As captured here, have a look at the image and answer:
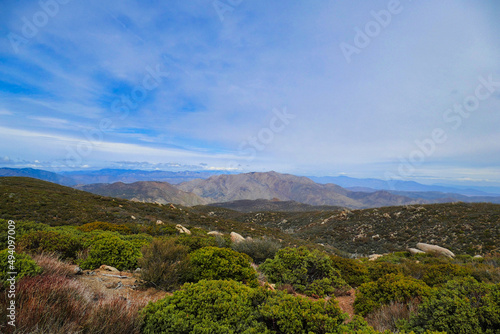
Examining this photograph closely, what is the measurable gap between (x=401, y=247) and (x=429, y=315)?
22.5 m

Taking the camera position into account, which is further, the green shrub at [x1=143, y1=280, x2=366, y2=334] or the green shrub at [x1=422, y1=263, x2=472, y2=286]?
the green shrub at [x1=422, y1=263, x2=472, y2=286]

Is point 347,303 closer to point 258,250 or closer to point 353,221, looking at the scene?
point 258,250

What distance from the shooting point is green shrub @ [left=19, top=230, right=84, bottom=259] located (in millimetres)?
5449

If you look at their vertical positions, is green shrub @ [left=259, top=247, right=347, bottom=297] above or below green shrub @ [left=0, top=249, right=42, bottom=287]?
below

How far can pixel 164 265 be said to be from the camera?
4.89m

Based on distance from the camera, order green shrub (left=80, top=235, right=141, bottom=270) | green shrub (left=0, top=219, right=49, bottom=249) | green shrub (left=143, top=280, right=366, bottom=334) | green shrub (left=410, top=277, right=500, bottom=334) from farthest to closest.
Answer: green shrub (left=0, top=219, right=49, bottom=249)
green shrub (left=80, top=235, right=141, bottom=270)
green shrub (left=410, top=277, right=500, bottom=334)
green shrub (left=143, top=280, right=366, bottom=334)

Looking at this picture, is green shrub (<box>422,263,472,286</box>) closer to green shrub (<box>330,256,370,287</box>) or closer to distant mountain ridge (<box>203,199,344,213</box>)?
green shrub (<box>330,256,370,287</box>)

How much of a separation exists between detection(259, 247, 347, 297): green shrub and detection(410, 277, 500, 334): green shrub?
2.57 m

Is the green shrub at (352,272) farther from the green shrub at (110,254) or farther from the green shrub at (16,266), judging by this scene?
the green shrub at (16,266)

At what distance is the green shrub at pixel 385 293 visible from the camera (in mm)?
4250

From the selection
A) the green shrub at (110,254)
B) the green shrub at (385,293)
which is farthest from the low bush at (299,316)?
the green shrub at (110,254)

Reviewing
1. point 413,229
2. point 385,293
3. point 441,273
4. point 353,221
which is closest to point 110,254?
point 385,293

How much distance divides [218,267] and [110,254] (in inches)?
141

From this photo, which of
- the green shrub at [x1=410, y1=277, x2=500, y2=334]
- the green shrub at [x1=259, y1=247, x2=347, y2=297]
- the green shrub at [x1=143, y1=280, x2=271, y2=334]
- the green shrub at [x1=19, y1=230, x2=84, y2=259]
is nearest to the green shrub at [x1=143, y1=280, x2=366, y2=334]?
the green shrub at [x1=143, y1=280, x2=271, y2=334]
